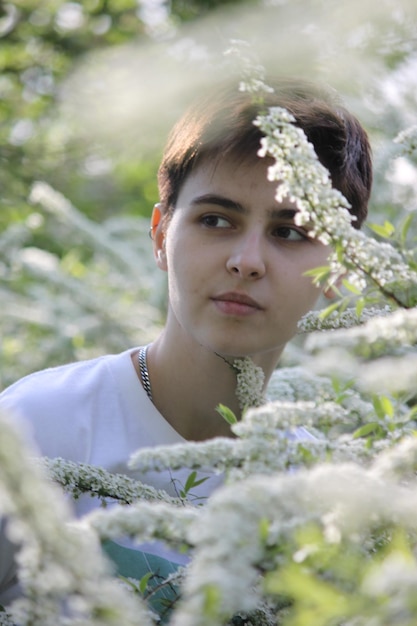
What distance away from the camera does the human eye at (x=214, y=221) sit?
85.3 inches

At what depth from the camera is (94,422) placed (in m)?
2.26

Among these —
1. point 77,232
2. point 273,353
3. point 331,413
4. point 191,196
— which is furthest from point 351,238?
point 77,232

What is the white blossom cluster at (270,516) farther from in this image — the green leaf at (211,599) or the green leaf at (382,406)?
the green leaf at (382,406)

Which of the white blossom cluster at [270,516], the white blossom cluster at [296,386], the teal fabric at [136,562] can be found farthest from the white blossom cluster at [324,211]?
the white blossom cluster at [296,386]

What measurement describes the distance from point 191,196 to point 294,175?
0.94 metres

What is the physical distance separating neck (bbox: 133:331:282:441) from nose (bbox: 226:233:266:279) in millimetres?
354

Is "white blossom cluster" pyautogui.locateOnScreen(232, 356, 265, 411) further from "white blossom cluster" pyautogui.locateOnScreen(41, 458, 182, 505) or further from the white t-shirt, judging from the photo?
"white blossom cluster" pyautogui.locateOnScreen(41, 458, 182, 505)

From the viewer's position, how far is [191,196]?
2275mm

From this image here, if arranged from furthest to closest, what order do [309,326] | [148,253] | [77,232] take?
[148,253] < [77,232] < [309,326]

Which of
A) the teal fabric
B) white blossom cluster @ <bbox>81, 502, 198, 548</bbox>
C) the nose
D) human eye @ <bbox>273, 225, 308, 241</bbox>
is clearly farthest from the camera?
human eye @ <bbox>273, 225, 308, 241</bbox>

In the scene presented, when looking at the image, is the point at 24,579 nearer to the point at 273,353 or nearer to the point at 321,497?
the point at 321,497

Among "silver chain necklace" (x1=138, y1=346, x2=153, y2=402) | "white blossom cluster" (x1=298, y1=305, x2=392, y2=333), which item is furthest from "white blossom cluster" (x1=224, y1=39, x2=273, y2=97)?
"silver chain necklace" (x1=138, y1=346, x2=153, y2=402)

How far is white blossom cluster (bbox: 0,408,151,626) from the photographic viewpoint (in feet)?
2.72

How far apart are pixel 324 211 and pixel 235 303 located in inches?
30.5
